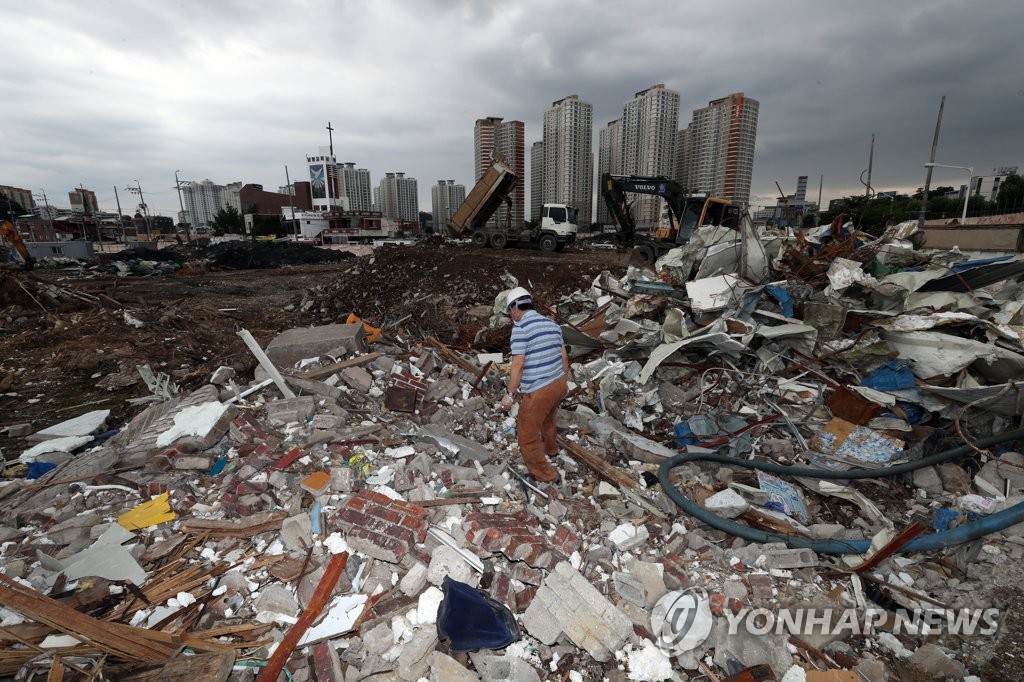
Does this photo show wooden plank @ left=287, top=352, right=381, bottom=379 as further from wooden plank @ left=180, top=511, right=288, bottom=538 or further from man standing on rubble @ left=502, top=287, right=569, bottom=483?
man standing on rubble @ left=502, top=287, right=569, bottom=483

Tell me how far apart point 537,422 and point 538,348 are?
24.7 inches

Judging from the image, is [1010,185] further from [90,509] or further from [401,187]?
[401,187]

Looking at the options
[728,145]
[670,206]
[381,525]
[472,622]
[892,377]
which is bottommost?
[472,622]

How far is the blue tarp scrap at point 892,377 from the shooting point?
14.7 feet

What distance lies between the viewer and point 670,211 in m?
13.2

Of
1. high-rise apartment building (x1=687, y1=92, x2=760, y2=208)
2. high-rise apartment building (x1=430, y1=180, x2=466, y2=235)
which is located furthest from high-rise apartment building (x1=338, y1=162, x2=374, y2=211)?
high-rise apartment building (x1=687, y1=92, x2=760, y2=208)

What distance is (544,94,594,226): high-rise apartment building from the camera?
35.9m

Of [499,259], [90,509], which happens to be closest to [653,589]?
[90,509]

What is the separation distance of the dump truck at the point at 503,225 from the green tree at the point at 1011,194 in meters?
26.3

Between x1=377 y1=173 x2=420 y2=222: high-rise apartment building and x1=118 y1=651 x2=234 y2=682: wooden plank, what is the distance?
250 feet

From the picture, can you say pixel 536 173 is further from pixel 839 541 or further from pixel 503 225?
pixel 839 541

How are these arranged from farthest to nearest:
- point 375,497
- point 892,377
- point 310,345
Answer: point 310,345
point 892,377
point 375,497

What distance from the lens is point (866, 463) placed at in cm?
411

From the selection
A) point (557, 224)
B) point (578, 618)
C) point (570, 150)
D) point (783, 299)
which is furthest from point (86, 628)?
point (570, 150)
